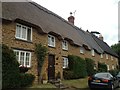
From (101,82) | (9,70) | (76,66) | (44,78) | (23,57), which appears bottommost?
(101,82)

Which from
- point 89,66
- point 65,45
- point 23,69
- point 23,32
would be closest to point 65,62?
point 65,45

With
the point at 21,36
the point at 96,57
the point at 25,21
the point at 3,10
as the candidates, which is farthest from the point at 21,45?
the point at 96,57

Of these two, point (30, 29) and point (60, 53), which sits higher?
point (30, 29)

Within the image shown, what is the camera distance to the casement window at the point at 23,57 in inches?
686

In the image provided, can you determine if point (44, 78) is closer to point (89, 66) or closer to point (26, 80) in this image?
point (26, 80)

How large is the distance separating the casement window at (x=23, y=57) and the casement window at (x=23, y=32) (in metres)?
1.20

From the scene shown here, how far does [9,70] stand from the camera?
14.8m

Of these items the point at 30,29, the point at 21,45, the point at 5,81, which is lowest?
the point at 5,81

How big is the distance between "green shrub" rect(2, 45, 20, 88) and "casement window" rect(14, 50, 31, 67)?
A: 210 cm

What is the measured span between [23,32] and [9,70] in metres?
4.61

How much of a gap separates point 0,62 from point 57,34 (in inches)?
370

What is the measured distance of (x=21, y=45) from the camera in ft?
58.3

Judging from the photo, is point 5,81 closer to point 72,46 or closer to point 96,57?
point 72,46

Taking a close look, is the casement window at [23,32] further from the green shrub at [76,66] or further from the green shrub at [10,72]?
the green shrub at [76,66]
